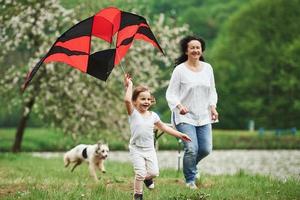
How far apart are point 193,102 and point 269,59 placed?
35.6 metres

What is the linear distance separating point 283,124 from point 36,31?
2739 centimetres

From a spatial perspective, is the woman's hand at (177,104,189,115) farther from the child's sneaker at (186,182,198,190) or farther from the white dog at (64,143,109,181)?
the white dog at (64,143,109,181)

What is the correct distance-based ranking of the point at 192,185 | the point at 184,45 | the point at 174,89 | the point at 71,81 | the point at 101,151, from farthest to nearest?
1. the point at 71,81
2. the point at 101,151
3. the point at 184,45
4. the point at 174,89
5. the point at 192,185

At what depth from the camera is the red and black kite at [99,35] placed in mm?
8477

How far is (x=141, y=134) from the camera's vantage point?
7645 millimetres

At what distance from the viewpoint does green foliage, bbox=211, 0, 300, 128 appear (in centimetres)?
4272

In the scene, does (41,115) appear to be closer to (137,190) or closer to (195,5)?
(137,190)

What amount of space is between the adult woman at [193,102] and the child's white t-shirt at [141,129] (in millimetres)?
1296

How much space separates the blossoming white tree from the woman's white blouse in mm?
11396

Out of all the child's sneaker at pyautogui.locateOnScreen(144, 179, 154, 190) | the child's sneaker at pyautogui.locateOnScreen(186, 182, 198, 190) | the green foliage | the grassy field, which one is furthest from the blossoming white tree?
the green foliage

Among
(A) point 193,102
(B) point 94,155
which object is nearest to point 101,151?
(B) point 94,155

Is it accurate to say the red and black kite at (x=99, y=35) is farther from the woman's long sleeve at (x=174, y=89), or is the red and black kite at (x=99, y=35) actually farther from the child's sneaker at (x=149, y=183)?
the child's sneaker at (x=149, y=183)

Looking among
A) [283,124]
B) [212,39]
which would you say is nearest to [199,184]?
[283,124]

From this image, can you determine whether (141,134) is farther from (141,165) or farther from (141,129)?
(141,165)
